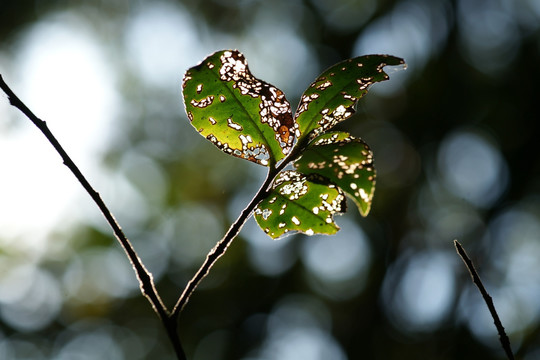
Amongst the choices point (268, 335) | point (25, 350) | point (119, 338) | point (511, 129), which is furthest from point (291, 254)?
point (25, 350)

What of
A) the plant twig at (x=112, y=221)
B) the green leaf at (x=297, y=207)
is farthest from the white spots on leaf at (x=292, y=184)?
the plant twig at (x=112, y=221)

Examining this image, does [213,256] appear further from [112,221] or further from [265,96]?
[265,96]

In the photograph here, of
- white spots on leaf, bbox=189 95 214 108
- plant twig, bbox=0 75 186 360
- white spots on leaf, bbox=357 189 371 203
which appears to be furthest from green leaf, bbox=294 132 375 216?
plant twig, bbox=0 75 186 360

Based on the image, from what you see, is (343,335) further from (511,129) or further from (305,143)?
(305,143)

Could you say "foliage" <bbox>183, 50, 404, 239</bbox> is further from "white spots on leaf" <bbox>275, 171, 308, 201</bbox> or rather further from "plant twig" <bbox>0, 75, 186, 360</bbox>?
"plant twig" <bbox>0, 75, 186, 360</bbox>

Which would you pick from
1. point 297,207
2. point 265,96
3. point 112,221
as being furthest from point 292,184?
point 112,221
